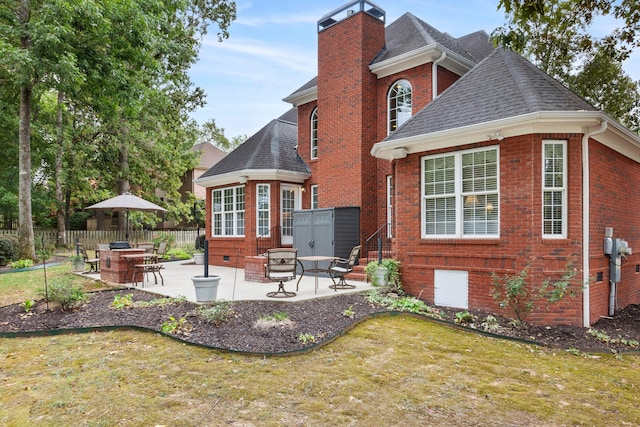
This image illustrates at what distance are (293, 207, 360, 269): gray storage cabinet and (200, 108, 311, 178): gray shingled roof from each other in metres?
2.48

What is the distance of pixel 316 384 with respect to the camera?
14.6 feet

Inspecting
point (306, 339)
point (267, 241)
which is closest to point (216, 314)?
point (306, 339)

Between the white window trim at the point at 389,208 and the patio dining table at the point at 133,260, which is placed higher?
the white window trim at the point at 389,208

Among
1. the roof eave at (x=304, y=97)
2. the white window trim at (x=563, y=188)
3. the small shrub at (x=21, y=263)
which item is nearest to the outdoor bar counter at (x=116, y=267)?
the small shrub at (x=21, y=263)

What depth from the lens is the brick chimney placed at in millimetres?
12914

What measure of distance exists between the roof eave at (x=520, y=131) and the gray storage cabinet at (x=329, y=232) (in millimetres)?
3040

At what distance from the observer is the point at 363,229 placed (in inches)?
503

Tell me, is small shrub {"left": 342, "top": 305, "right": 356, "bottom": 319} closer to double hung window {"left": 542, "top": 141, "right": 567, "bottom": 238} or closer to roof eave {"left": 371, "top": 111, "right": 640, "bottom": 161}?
double hung window {"left": 542, "top": 141, "right": 567, "bottom": 238}

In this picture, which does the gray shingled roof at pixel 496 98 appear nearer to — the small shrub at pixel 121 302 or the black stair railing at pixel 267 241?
the black stair railing at pixel 267 241

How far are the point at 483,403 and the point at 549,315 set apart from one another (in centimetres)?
424

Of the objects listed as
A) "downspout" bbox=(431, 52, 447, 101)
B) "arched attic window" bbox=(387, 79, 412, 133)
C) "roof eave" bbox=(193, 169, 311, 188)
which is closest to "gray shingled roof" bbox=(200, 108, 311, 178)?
"roof eave" bbox=(193, 169, 311, 188)

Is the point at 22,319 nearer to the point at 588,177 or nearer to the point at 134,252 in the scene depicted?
the point at 134,252

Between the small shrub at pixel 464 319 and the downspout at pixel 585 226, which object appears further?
the small shrub at pixel 464 319

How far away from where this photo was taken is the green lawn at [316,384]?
12.3 feet
